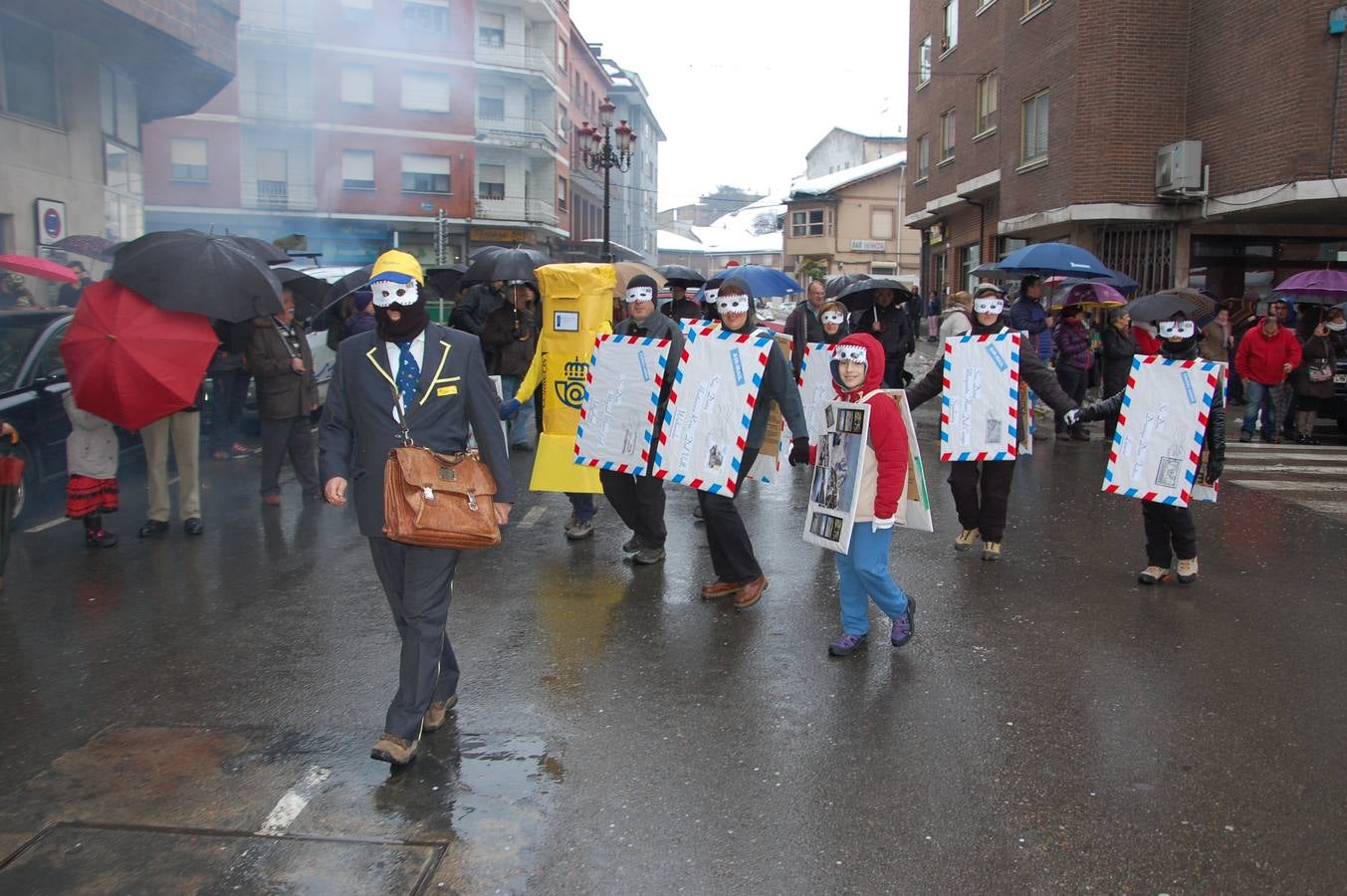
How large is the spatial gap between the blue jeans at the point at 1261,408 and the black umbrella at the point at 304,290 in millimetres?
10935

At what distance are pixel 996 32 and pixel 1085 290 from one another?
1252cm

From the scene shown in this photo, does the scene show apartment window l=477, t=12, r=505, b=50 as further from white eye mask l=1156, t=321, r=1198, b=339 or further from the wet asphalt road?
white eye mask l=1156, t=321, r=1198, b=339

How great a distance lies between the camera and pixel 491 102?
1828 inches

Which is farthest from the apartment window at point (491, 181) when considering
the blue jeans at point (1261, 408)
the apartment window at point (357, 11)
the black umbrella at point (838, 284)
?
the blue jeans at point (1261, 408)

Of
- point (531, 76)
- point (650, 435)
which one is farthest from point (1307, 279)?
point (531, 76)

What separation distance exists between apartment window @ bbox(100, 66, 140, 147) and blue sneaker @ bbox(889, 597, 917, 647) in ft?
53.9

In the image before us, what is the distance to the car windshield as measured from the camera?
27.1ft

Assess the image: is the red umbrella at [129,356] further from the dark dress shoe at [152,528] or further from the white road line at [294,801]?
the white road line at [294,801]

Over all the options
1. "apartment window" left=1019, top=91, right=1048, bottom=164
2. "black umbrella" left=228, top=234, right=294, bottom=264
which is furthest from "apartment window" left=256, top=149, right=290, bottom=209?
"black umbrella" left=228, top=234, right=294, bottom=264

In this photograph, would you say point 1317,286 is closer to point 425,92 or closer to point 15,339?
point 15,339

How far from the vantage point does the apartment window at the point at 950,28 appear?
27031 mm

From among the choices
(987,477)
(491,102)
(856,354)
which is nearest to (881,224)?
(491,102)

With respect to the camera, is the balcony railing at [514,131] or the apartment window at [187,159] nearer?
the apartment window at [187,159]

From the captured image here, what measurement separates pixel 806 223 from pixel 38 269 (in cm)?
4992
